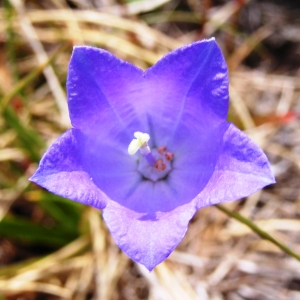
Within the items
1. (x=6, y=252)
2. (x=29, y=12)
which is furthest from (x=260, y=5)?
(x=6, y=252)

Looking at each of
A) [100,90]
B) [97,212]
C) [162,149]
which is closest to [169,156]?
[162,149]

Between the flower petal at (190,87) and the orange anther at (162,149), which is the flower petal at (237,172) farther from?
the orange anther at (162,149)

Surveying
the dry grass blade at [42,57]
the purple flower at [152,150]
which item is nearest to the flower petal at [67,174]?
the purple flower at [152,150]

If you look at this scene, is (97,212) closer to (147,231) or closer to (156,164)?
(156,164)

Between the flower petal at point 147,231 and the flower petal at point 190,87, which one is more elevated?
the flower petal at point 190,87

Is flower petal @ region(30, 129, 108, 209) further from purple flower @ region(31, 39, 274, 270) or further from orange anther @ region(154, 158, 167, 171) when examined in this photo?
orange anther @ region(154, 158, 167, 171)

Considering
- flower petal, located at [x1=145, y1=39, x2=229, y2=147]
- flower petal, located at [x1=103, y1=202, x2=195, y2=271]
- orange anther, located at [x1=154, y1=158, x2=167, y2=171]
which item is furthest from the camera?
orange anther, located at [x1=154, y1=158, x2=167, y2=171]

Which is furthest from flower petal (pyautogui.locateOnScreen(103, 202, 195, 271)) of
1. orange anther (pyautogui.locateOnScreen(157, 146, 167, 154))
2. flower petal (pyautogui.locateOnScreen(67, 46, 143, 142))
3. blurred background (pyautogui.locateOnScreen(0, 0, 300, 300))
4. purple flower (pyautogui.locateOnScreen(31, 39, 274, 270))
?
blurred background (pyautogui.locateOnScreen(0, 0, 300, 300))
